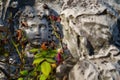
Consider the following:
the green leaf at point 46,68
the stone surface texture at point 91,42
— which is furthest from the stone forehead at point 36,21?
the green leaf at point 46,68

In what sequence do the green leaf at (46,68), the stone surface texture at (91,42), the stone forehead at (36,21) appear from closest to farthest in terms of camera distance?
the stone surface texture at (91,42)
the green leaf at (46,68)
the stone forehead at (36,21)

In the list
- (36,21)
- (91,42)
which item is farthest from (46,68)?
(36,21)

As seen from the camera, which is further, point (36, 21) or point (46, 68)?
point (36, 21)

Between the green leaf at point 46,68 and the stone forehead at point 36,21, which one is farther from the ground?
the stone forehead at point 36,21

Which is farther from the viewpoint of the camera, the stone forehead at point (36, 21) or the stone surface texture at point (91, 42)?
the stone forehead at point (36, 21)

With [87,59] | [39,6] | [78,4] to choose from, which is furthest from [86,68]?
[39,6]

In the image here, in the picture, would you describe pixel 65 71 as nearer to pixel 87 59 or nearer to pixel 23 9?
pixel 87 59

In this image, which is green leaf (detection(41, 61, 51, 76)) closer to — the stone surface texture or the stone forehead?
the stone surface texture

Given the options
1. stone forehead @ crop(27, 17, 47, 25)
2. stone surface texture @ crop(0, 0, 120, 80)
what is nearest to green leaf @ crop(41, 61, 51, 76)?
stone surface texture @ crop(0, 0, 120, 80)

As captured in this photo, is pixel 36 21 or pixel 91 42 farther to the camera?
pixel 36 21

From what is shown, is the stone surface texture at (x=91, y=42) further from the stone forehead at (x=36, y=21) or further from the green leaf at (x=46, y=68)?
the stone forehead at (x=36, y=21)

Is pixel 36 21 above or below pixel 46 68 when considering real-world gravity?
above

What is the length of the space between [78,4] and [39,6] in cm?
86

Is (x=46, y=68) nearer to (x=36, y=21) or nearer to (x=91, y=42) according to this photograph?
(x=91, y=42)
